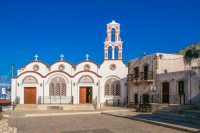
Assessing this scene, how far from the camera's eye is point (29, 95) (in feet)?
117

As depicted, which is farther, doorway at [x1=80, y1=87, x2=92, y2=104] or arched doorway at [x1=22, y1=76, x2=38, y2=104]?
doorway at [x1=80, y1=87, x2=92, y2=104]

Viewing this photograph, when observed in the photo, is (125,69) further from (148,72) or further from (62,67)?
(62,67)

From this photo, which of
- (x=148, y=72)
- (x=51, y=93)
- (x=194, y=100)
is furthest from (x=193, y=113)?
(x=51, y=93)

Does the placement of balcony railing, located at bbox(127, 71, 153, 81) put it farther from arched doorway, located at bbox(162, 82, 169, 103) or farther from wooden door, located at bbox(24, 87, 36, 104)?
wooden door, located at bbox(24, 87, 36, 104)

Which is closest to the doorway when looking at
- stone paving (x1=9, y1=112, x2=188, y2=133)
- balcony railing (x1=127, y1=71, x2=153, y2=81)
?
balcony railing (x1=127, y1=71, x2=153, y2=81)

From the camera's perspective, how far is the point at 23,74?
3562 cm

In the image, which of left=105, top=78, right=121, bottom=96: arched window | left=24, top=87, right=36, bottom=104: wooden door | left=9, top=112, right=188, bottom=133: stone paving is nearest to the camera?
left=9, top=112, right=188, bottom=133: stone paving

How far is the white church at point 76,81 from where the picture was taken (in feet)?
117

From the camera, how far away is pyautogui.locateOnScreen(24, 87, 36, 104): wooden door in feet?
116

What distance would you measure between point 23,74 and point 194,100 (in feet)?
66.8

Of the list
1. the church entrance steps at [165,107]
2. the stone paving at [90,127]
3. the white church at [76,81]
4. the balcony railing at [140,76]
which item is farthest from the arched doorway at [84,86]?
the stone paving at [90,127]

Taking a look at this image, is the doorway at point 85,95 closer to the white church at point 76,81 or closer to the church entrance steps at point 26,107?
the white church at point 76,81

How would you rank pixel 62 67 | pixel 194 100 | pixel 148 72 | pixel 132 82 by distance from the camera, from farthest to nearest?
pixel 62 67
pixel 132 82
pixel 148 72
pixel 194 100

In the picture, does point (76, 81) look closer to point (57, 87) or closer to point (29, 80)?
point (57, 87)
